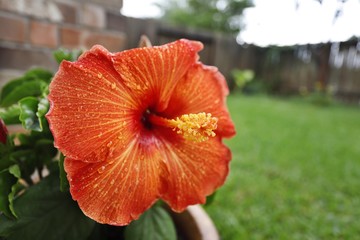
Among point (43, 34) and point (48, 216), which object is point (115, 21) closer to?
point (43, 34)

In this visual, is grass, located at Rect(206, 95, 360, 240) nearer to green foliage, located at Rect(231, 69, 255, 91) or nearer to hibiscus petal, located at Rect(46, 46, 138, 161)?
hibiscus petal, located at Rect(46, 46, 138, 161)

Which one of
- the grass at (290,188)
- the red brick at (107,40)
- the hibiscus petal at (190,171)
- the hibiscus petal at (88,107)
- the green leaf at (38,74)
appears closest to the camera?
the hibiscus petal at (88,107)

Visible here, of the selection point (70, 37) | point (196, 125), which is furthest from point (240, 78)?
point (196, 125)

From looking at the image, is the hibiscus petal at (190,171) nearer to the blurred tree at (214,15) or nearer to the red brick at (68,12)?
the red brick at (68,12)

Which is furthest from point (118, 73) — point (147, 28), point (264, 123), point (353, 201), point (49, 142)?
point (147, 28)

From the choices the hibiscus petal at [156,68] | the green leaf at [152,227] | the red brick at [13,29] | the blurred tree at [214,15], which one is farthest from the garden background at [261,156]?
the blurred tree at [214,15]

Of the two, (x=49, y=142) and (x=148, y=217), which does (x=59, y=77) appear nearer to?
(x=49, y=142)
